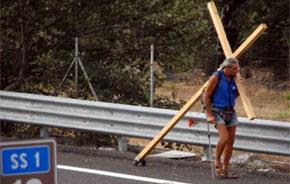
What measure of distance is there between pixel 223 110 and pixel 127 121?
1469 millimetres

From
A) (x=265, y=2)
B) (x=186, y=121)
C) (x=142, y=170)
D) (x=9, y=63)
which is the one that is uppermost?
(x=265, y=2)

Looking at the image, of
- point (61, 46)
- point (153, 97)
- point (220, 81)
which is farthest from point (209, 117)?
point (61, 46)

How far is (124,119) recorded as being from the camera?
8586mm

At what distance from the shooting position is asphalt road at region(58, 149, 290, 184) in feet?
24.3

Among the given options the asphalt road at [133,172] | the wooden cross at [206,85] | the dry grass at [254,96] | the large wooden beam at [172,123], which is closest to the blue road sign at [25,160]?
the asphalt road at [133,172]

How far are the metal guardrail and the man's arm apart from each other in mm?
582

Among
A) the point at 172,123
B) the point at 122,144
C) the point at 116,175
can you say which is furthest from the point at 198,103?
the point at 116,175

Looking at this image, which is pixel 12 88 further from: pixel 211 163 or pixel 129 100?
pixel 211 163

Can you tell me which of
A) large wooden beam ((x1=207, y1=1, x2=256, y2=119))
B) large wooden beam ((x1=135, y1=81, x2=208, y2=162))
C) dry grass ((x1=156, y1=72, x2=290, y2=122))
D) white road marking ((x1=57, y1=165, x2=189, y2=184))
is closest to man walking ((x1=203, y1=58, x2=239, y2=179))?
large wooden beam ((x1=207, y1=1, x2=256, y2=119))

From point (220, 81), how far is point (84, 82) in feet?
12.4

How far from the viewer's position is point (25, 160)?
2682 mm

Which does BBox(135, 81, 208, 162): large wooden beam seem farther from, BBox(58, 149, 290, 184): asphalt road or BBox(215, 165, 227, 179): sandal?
BBox(215, 165, 227, 179): sandal

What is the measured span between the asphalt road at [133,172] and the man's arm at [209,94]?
699 mm

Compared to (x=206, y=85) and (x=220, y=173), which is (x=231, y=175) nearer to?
(x=220, y=173)
